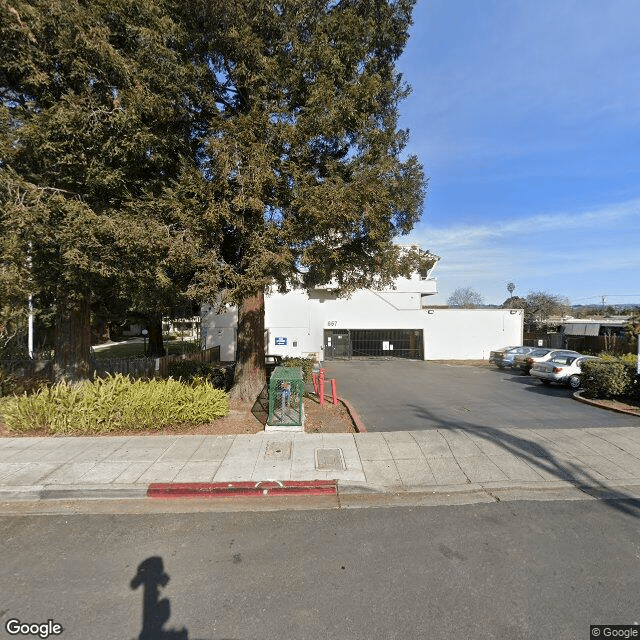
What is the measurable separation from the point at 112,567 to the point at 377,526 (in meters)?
2.66

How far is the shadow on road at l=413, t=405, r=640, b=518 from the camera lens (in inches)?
190

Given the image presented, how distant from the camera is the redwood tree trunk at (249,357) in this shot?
9.71 meters

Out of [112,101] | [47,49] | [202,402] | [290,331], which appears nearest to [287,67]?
[112,101]

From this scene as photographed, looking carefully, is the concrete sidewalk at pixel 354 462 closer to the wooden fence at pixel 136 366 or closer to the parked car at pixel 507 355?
the wooden fence at pixel 136 366

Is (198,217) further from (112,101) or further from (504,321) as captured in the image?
(504,321)

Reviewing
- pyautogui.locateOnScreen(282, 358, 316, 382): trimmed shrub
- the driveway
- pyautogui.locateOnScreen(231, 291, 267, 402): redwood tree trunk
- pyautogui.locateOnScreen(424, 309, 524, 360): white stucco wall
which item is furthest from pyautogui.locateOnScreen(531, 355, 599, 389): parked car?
pyautogui.locateOnScreen(424, 309, 524, 360): white stucco wall

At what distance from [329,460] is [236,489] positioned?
1589mm

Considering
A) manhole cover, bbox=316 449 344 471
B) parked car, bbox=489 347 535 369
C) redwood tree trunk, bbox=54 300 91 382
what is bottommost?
manhole cover, bbox=316 449 344 471

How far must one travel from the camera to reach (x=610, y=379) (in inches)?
414

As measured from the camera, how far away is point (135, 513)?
179 inches

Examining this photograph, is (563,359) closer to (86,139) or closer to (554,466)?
(554,466)

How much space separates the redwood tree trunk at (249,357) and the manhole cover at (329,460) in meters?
3.75

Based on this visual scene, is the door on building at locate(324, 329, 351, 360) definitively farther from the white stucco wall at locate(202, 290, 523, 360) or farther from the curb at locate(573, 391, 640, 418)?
the curb at locate(573, 391, 640, 418)

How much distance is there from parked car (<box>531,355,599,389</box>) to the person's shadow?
14856 millimetres
